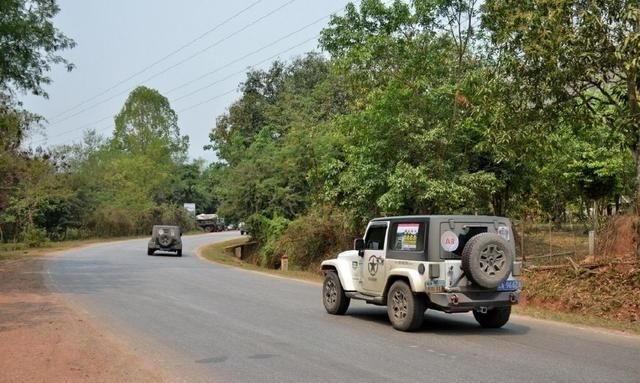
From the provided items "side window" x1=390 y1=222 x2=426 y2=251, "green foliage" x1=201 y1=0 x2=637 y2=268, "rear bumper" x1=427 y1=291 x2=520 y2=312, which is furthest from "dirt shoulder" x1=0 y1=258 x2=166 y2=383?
"green foliage" x1=201 y1=0 x2=637 y2=268

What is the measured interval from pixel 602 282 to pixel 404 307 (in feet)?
22.6

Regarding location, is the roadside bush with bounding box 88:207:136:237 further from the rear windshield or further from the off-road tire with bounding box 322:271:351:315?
the rear windshield

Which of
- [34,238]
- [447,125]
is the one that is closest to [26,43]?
[447,125]

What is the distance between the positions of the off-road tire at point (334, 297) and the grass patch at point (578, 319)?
4017 millimetres

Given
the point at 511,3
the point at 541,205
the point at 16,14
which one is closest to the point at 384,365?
the point at 511,3

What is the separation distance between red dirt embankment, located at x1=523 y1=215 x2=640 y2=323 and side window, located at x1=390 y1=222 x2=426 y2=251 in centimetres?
538

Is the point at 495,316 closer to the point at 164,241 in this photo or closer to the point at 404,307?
the point at 404,307

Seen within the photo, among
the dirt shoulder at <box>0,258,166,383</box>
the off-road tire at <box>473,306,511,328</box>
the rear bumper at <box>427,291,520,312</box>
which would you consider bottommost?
the dirt shoulder at <box>0,258,166,383</box>

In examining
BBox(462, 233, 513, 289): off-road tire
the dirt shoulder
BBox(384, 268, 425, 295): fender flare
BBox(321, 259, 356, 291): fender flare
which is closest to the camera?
the dirt shoulder

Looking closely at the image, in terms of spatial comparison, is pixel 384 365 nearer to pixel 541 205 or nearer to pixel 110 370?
pixel 110 370

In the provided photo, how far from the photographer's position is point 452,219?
10773mm

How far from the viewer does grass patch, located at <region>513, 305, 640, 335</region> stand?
11992 millimetres

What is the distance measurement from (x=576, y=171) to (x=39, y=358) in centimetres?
3114

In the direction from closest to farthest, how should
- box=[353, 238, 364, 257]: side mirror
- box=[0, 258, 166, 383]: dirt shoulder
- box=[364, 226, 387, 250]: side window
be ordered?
box=[0, 258, 166, 383]: dirt shoulder < box=[364, 226, 387, 250]: side window < box=[353, 238, 364, 257]: side mirror
